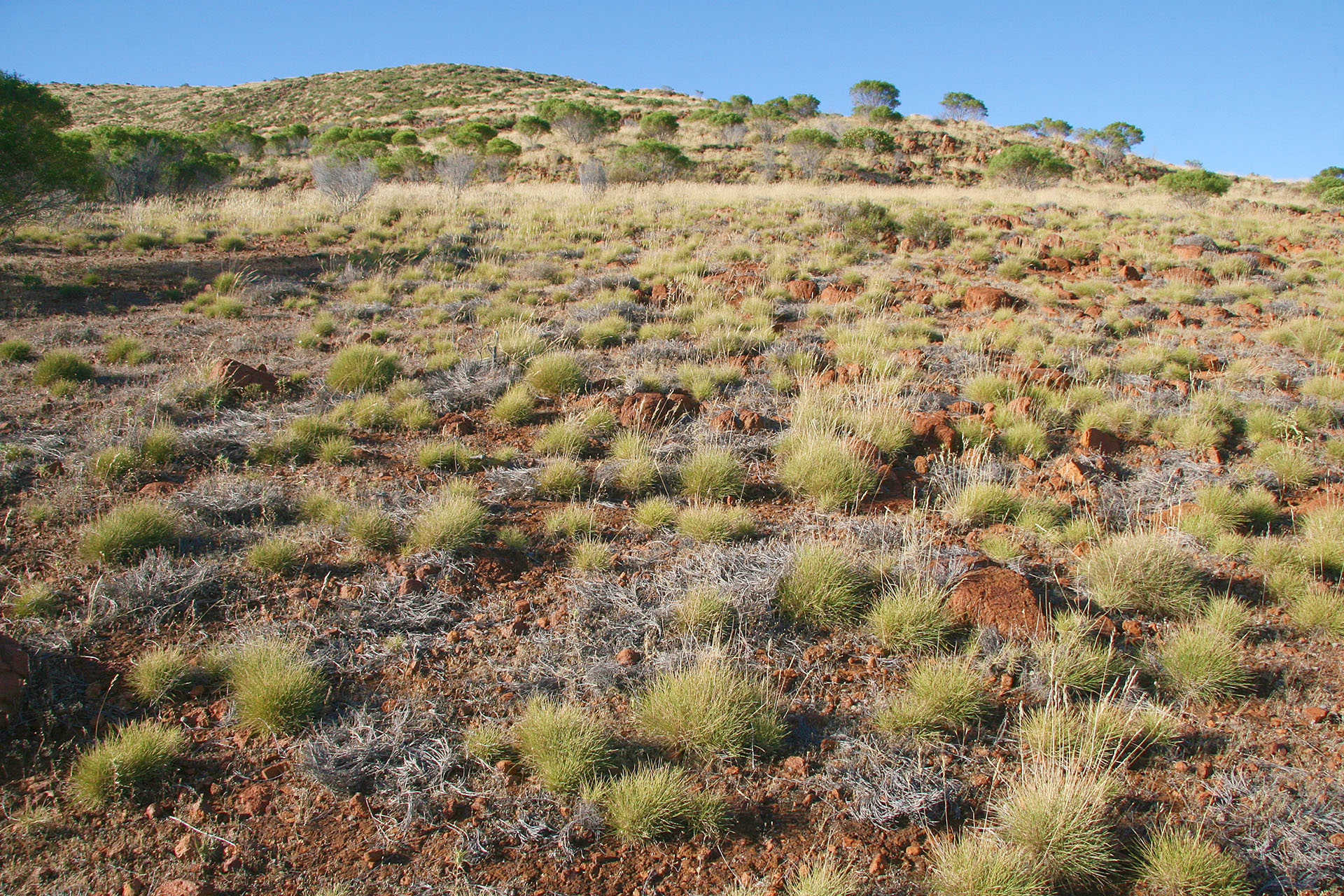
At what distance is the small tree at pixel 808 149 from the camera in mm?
28078

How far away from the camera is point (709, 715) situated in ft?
8.89

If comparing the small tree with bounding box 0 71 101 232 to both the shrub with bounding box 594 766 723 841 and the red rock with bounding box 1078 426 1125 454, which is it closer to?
the shrub with bounding box 594 766 723 841

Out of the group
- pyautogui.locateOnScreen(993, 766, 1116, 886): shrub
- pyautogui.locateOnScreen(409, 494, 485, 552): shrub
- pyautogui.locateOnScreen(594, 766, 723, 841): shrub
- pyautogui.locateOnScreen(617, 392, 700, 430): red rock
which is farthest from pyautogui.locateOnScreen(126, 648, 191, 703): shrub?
pyautogui.locateOnScreen(617, 392, 700, 430): red rock

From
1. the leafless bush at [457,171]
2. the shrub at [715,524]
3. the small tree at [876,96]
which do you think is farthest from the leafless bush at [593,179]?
the small tree at [876,96]

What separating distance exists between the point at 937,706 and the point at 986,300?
8434mm

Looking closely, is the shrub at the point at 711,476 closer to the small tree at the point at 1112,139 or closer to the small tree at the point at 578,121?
the small tree at the point at 578,121

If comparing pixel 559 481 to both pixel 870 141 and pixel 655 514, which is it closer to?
pixel 655 514

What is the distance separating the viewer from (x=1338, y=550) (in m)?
3.88

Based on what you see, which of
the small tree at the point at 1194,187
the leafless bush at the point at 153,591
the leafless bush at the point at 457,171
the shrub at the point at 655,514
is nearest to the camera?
the leafless bush at the point at 153,591

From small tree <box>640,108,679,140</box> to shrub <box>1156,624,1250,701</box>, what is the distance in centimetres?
3326

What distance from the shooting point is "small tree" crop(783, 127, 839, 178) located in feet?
92.1

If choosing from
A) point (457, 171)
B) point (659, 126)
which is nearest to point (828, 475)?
point (457, 171)

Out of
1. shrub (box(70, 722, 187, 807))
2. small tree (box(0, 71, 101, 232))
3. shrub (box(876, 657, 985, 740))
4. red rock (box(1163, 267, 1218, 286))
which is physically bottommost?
shrub (box(70, 722, 187, 807))

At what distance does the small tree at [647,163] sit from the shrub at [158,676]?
2048 centimetres
